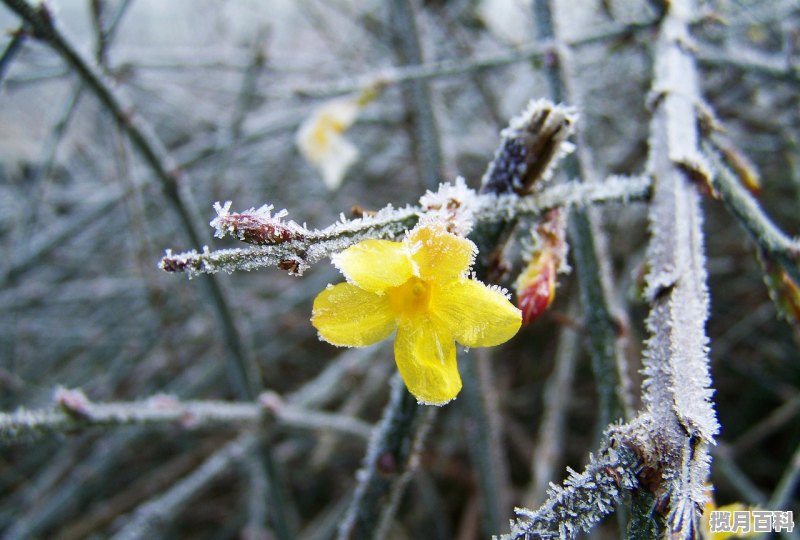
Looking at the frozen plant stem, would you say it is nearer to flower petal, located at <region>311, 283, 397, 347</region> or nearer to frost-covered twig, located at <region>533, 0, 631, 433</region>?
frost-covered twig, located at <region>533, 0, 631, 433</region>

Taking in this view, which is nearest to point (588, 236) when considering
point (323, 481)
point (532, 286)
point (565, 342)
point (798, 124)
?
point (532, 286)

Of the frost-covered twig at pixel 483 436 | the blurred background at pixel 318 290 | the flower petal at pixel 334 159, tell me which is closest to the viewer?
the frost-covered twig at pixel 483 436

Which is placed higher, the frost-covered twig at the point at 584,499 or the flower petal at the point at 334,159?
the flower petal at the point at 334,159

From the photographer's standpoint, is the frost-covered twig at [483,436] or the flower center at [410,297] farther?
the frost-covered twig at [483,436]

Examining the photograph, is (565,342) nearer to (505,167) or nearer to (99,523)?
(505,167)

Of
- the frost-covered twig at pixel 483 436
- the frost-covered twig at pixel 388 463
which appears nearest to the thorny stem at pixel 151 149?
the frost-covered twig at pixel 483 436

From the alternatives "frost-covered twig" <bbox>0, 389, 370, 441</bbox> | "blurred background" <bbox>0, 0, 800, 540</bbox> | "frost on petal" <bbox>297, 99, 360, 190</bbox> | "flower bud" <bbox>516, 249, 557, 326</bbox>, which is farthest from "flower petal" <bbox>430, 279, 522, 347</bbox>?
"frost on petal" <bbox>297, 99, 360, 190</bbox>

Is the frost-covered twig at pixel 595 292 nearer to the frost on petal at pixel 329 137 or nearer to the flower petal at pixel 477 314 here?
the flower petal at pixel 477 314

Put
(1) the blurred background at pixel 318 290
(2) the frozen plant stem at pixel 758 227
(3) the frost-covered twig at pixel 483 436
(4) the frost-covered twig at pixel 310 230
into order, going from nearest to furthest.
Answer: (4) the frost-covered twig at pixel 310 230, (2) the frozen plant stem at pixel 758 227, (3) the frost-covered twig at pixel 483 436, (1) the blurred background at pixel 318 290
